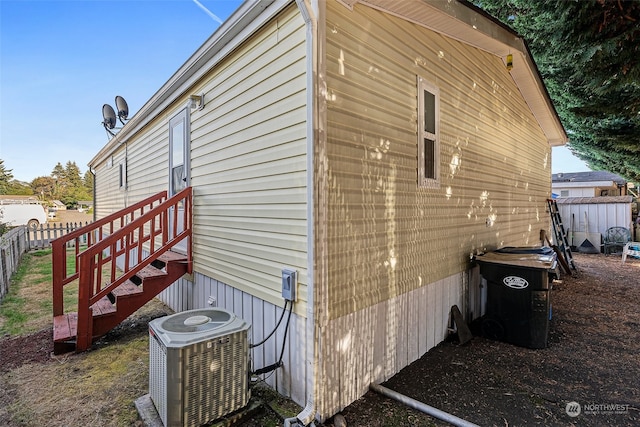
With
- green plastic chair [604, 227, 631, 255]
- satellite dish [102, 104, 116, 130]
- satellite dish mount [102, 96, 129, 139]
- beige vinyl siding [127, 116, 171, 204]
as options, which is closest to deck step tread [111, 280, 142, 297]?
beige vinyl siding [127, 116, 171, 204]

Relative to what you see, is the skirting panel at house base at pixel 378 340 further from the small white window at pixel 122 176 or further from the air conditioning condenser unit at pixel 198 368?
the small white window at pixel 122 176

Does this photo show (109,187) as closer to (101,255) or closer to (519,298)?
(101,255)

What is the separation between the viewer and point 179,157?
5.24 metres

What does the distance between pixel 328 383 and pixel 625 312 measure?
18.4 ft

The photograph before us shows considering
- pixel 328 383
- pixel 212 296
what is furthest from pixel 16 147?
pixel 328 383

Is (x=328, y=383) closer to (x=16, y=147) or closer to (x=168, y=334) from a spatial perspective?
(x=168, y=334)

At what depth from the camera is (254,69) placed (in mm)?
3242

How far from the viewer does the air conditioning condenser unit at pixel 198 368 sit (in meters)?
2.25

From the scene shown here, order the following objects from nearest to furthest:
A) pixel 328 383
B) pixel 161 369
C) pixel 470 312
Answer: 1. pixel 161 369
2. pixel 328 383
3. pixel 470 312

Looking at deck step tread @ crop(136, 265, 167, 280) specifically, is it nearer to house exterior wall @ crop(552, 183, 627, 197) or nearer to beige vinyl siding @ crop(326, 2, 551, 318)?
beige vinyl siding @ crop(326, 2, 551, 318)

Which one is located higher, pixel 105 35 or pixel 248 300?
pixel 105 35

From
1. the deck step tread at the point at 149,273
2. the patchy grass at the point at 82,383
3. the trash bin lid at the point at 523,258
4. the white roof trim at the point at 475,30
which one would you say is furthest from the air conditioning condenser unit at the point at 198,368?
the trash bin lid at the point at 523,258

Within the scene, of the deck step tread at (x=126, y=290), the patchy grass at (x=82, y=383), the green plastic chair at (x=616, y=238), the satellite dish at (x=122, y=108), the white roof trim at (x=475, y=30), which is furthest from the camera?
the green plastic chair at (x=616, y=238)

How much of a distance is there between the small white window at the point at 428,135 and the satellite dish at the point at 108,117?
930 centimetres
